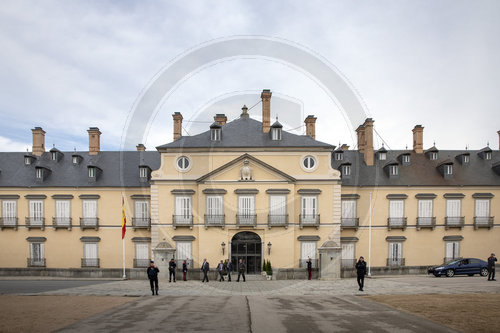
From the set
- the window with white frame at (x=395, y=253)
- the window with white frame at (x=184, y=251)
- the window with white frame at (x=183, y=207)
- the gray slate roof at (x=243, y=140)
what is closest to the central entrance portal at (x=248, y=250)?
the window with white frame at (x=184, y=251)

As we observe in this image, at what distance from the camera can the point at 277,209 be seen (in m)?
31.0

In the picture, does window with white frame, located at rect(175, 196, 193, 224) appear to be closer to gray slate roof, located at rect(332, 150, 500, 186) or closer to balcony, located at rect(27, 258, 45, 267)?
balcony, located at rect(27, 258, 45, 267)

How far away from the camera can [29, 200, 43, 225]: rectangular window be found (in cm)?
3497

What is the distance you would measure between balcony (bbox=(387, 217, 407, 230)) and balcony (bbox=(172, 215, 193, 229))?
2024 cm

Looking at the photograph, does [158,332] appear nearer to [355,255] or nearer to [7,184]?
[355,255]

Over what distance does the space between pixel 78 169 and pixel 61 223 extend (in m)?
6.24

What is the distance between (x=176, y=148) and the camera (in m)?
31.4

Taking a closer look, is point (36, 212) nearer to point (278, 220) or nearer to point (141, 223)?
point (141, 223)

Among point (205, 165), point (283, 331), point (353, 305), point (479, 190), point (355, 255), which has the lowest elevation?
point (355, 255)

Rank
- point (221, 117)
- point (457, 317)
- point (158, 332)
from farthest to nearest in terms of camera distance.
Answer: point (221, 117), point (457, 317), point (158, 332)

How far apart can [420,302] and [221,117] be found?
28.7 meters

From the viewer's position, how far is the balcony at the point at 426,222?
1366 inches

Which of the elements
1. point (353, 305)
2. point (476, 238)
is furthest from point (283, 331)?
point (476, 238)

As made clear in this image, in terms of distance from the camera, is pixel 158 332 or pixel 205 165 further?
pixel 205 165
